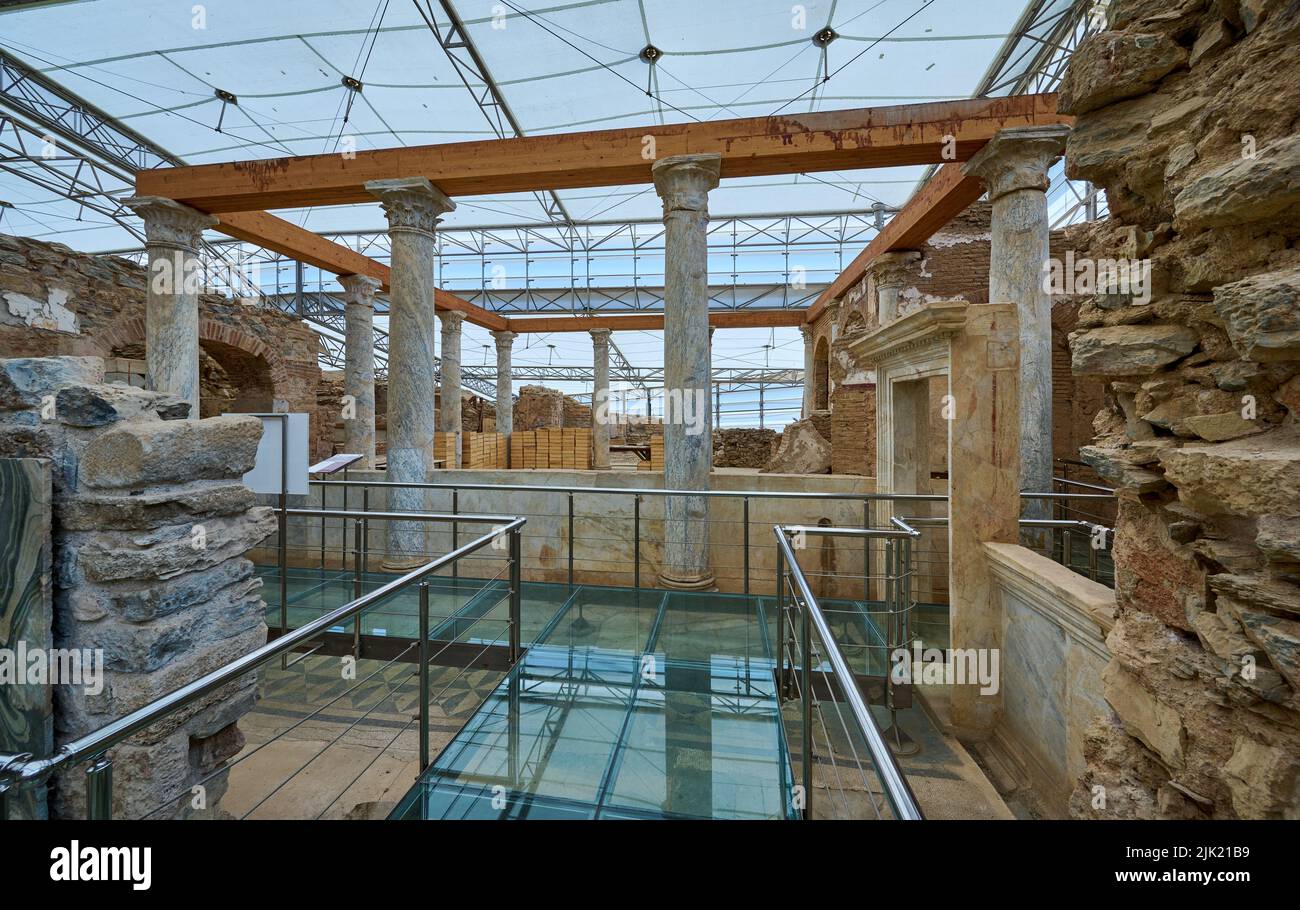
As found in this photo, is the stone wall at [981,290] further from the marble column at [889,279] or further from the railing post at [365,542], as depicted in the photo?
the railing post at [365,542]

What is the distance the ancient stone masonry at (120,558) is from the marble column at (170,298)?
6.46m

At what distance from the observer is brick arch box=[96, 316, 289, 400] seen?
9766 millimetres

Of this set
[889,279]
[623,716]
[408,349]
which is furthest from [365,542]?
[889,279]

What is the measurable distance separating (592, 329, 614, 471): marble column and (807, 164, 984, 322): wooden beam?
7778 millimetres

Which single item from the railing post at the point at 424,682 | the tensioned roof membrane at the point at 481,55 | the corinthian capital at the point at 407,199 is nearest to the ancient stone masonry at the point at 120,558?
the railing post at the point at 424,682

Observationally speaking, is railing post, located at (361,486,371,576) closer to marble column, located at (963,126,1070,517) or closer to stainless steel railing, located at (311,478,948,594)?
stainless steel railing, located at (311,478,948,594)

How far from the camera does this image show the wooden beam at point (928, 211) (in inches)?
281

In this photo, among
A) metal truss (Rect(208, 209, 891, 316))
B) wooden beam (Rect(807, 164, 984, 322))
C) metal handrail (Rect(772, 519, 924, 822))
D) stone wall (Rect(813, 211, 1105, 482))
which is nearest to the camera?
metal handrail (Rect(772, 519, 924, 822))

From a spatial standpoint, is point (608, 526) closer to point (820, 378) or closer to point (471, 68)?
point (471, 68)

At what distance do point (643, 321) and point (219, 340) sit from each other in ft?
33.3

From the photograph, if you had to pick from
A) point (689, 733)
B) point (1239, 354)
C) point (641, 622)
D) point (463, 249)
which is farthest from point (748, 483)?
point (463, 249)

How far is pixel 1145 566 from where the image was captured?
2.12 metres

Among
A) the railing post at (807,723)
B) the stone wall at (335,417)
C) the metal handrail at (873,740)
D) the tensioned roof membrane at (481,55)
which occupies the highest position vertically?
the tensioned roof membrane at (481,55)

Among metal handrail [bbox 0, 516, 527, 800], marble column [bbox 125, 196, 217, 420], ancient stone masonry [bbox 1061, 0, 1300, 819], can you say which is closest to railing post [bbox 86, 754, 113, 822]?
metal handrail [bbox 0, 516, 527, 800]
